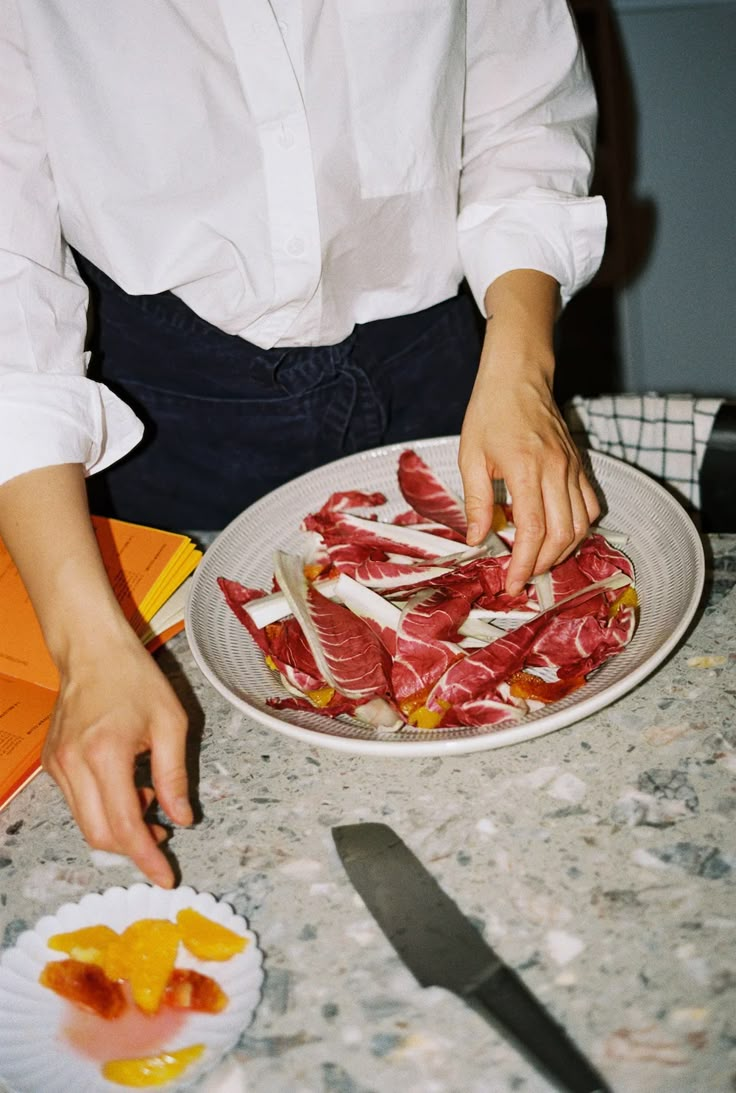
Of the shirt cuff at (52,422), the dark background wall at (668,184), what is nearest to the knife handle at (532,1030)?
the shirt cuff at (52,422)

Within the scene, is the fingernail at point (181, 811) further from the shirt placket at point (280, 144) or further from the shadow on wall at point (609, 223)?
the shadow on wall at point (609, 223)

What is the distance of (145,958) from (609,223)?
2.47m

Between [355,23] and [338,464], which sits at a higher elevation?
[355,23]

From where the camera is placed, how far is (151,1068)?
0.74 m

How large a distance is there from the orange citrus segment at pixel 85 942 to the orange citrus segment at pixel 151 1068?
0.10 metres

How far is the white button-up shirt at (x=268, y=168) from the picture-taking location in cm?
103

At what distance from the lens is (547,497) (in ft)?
3.30

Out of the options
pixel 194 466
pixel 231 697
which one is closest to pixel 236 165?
pixel 194 466

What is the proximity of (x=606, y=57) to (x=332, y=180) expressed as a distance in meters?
1.74

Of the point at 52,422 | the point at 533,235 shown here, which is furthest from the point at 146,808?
the point at 533,235

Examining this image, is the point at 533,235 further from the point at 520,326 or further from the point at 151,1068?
the point at 151,1068

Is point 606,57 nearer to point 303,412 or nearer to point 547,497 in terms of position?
point 303,412

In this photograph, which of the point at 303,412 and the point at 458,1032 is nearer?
the point at 458,1032

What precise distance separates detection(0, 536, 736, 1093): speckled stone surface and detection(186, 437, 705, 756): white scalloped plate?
61 millimetres
